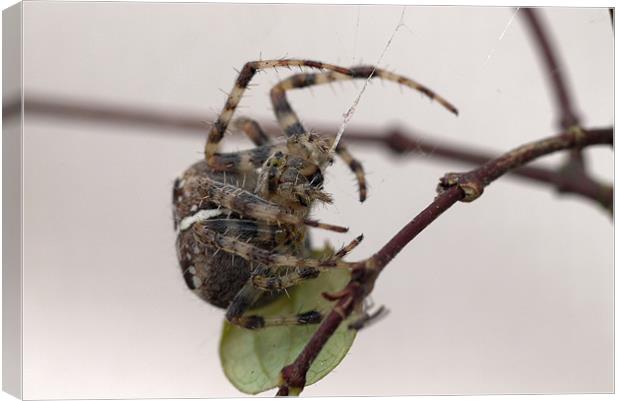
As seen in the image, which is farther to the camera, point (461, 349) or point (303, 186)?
point (461, 349)

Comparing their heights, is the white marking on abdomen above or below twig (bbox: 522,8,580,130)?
below

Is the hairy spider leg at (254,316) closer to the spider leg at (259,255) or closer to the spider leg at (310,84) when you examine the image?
the spider leg at (259,255)

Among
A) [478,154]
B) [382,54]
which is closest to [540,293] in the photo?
[478,154]

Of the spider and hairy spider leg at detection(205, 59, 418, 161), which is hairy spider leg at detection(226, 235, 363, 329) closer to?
the spider

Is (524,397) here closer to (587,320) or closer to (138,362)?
(587,320)

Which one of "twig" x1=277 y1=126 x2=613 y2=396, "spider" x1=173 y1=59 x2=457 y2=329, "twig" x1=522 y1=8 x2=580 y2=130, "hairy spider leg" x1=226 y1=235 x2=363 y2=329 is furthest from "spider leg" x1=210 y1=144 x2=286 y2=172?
"twig" x1=522 y1=8 x2=580 y2=130

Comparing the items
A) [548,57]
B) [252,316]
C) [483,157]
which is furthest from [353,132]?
[252,316]
